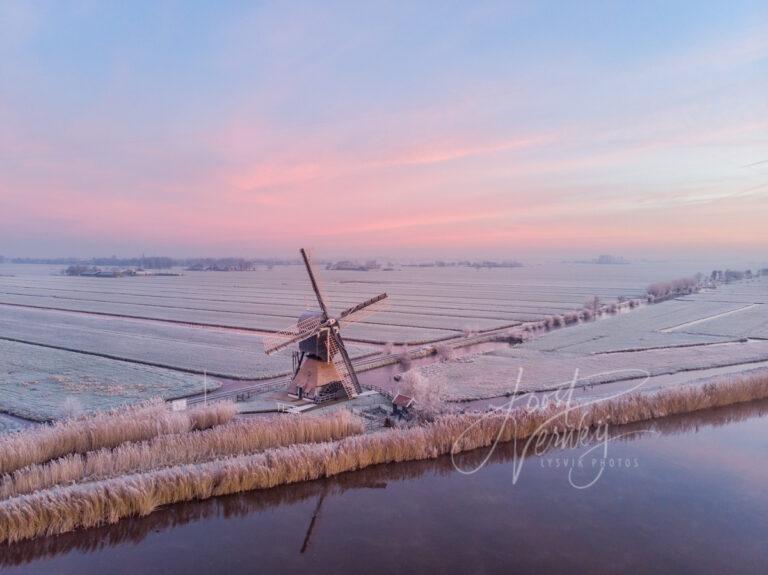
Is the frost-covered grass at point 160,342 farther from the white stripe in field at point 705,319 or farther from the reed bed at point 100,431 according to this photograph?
the white stripe in field at point 705,319

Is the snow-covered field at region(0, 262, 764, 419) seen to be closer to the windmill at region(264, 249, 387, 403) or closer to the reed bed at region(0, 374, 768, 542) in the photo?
the windmill at region(264, 249, 387, 403)

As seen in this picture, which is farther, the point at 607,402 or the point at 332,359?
the point at 332,359

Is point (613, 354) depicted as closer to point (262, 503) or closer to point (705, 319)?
point (705, 319)

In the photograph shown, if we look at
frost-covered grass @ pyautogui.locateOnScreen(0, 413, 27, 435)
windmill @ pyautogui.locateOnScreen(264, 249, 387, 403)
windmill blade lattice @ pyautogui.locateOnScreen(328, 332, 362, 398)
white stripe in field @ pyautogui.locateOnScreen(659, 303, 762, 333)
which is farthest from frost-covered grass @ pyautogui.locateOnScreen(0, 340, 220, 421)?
white stripe in field @ pyautogui.locateOnScreen(659, 303, 762, 333)

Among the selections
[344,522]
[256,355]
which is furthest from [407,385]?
[256,355]

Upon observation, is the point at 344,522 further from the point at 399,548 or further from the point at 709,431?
the point at 709,431

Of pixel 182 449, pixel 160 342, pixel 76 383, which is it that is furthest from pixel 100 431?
pixel 160 342

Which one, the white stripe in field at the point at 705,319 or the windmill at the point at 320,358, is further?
the white stripe in field at the point at 705,319

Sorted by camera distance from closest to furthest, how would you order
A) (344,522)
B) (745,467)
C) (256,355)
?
1. (344,522)
2. (745,467)
3. (256,355)

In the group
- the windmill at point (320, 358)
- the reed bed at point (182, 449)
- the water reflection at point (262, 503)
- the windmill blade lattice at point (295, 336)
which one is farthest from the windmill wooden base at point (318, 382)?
the water reflection at point (262, 503)
